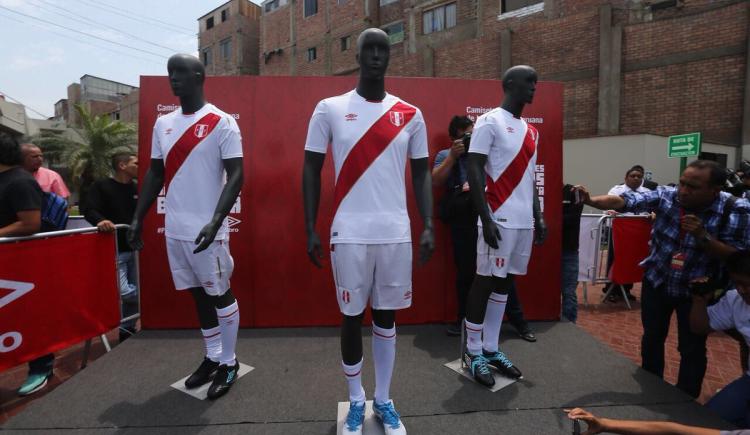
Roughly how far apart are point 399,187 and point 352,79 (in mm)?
2079

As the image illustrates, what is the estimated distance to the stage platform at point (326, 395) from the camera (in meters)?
2.34

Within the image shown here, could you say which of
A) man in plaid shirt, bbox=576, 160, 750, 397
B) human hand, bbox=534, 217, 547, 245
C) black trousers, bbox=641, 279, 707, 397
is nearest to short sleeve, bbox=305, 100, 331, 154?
human hand, bbox=534, 217, 547, 245

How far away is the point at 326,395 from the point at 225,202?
4.67 ft

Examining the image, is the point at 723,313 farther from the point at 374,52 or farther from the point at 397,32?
the point at 397,32

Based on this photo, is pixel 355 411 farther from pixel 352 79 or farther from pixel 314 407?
pixel 352 79

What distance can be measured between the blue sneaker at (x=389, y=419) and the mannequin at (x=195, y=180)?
3.68 feet

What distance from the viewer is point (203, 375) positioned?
9.05 ft

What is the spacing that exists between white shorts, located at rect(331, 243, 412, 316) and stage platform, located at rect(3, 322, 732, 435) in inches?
31.9

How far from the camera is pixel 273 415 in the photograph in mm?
2426

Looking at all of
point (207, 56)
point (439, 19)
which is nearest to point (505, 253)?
point (439, 19)

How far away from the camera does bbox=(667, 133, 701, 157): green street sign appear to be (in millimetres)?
6996

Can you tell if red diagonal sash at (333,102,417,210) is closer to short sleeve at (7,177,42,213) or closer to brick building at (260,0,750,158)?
short sleeve at (7,177,42,213)

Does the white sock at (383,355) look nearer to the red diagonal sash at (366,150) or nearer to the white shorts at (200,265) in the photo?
the red diagonal sash at (366,150)

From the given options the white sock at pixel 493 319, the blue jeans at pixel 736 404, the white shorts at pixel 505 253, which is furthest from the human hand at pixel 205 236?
the blue jeans at pixel 736 404
